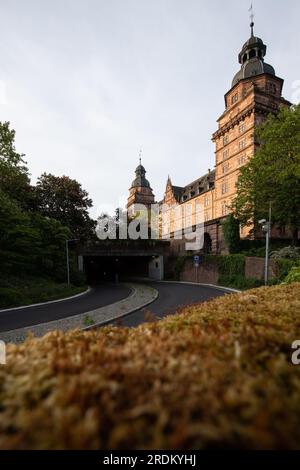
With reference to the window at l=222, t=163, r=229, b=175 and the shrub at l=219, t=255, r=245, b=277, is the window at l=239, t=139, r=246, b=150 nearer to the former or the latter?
the window at l=222, t=163, r=229, b=175

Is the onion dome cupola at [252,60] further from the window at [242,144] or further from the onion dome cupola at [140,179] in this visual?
the onion dome cupola at [140,179]

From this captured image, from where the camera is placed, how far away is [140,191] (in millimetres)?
A: 85812

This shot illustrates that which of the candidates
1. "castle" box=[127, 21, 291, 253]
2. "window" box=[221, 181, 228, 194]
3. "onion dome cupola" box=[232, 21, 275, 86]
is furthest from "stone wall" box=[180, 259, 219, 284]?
"onion dome cupola" box=[232, 21, 275, 86]

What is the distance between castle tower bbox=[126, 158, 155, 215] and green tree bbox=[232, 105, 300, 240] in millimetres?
59275

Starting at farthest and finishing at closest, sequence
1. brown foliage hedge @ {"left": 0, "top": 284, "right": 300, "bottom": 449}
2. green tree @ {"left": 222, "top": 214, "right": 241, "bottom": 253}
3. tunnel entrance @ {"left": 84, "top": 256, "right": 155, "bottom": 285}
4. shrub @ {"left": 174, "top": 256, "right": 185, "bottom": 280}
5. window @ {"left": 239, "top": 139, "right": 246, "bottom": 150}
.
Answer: tunnel entrance @ {"left": 84, "top": 256, "right": 155, "bottom": 285}, window @ {"left": 239, "top": 139, "right": 246, "bottom": 150}, shrub @ {"left": 174, "top": 256, "right": 185, "bottom": 280}, green tree @ {"left": 222, "top": 214, "right": 241, "bottom": 253}, brown foliage hedge @ {"left": 0, "top": 284, "right": 300, "bottom": 449}

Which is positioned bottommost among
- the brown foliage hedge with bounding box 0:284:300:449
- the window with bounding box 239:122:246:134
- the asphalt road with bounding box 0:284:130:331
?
the asphalt road with bounding box 0:284:130:331

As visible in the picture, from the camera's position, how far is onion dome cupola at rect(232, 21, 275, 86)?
37.1 metres

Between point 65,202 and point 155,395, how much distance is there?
1252 inches

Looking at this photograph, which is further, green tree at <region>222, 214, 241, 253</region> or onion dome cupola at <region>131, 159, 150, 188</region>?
onion dome cupola at <region>131, 159, 150, 188</region>

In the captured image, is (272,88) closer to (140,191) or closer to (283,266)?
(283,266)

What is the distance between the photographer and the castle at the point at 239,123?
113ft

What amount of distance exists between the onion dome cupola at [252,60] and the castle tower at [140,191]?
162 ft

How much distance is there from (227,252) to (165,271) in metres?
13.6

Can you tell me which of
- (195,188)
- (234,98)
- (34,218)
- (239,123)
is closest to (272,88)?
(234,98)
